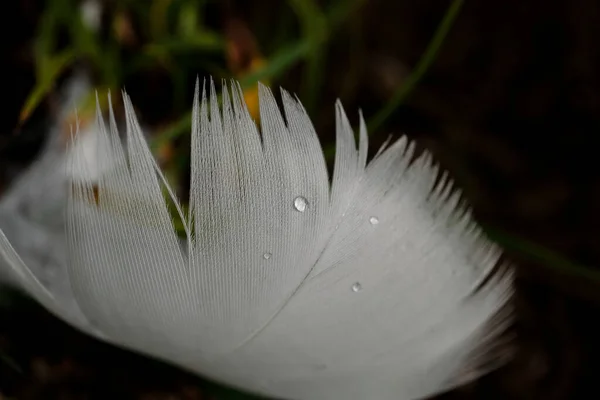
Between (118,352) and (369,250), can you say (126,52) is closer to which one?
(118,352)

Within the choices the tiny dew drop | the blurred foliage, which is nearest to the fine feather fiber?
the tiny dew drop

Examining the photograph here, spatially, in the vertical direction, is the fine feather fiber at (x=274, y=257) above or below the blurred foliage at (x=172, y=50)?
below

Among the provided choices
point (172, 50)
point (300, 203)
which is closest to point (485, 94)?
point (172, 50)

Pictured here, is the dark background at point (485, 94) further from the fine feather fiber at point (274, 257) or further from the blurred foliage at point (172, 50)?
the fine feather fiber at point (274, 257)

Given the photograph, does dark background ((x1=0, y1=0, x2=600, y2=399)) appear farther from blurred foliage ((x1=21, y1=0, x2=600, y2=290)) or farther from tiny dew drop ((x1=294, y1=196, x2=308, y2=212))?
tiny dew drop ((x1=294, y1=196, x2=308, y2=212))

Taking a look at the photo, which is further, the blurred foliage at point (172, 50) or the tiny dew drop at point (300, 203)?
the blurred foliage at point (172, 50)

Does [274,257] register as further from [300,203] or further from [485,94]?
[485,94]

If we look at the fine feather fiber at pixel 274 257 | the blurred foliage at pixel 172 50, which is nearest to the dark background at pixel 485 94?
the blurred foliage at pixel 172 50
